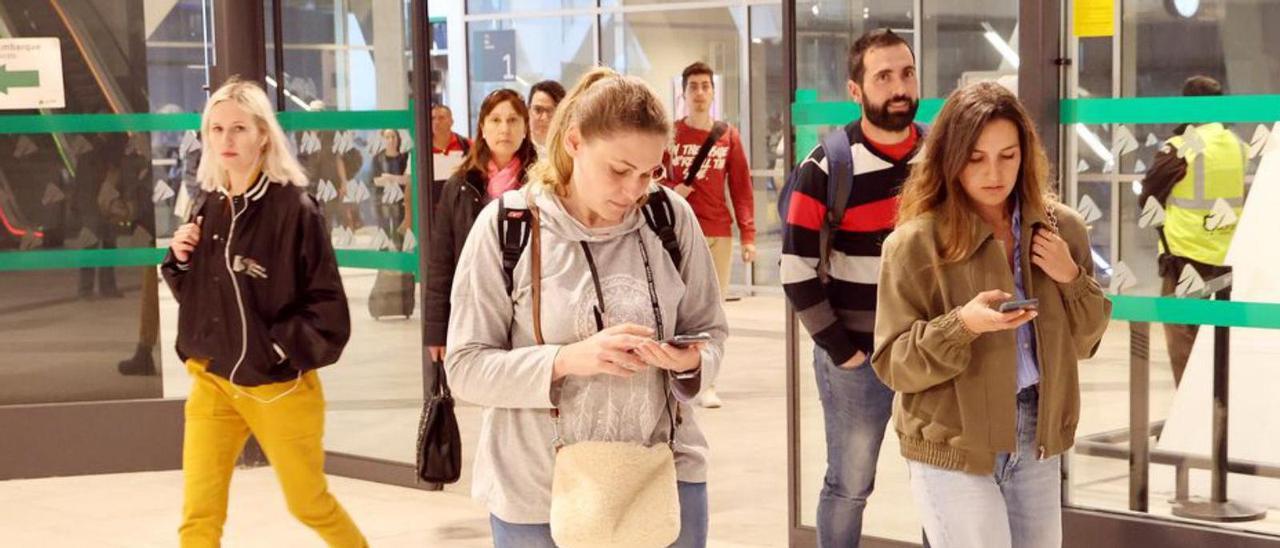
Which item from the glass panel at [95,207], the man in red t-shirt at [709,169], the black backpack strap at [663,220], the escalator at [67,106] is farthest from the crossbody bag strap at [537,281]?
the man in red t-shirt at [709,169]

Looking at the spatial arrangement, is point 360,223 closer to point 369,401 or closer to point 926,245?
point 369,401

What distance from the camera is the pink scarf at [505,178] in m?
5.85

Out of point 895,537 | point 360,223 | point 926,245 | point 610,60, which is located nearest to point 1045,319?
point 926,245

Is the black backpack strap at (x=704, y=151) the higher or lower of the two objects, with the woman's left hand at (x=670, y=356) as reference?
higher

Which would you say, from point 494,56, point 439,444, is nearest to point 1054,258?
point 439,444

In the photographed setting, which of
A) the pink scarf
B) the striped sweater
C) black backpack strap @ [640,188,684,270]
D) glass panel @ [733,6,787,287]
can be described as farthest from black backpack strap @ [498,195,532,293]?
glass panel @ [733,6,787,287]

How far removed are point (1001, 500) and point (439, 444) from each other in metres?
2.36

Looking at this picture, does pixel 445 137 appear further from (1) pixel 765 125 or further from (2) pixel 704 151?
(1) pixel 765 125

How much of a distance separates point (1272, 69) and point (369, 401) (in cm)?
408

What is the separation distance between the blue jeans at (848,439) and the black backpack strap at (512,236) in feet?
6.37

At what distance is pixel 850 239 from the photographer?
4691 millimetres

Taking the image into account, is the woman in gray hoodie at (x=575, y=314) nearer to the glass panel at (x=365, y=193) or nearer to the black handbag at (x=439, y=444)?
the black handbag at (x=439, y=444)

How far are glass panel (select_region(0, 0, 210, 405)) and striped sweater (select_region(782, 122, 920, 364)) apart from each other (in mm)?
3873

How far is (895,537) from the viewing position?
579 cm
